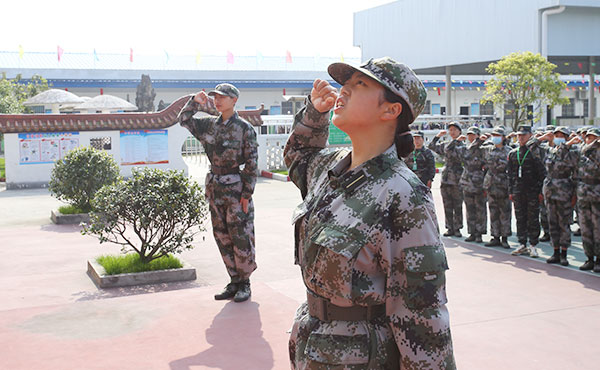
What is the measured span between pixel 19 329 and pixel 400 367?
4.39 meters

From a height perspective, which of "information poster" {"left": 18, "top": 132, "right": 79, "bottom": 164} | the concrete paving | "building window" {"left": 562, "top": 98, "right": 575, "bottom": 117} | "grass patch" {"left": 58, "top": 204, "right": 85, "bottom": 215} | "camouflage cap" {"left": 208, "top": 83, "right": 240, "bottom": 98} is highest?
"building window" {"left": 562, "top": 98, "right": 575, "bottom": 117}

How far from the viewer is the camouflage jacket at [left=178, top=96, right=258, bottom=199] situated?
21.0 feet

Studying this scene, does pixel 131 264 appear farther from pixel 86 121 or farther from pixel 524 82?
pixel 524 82

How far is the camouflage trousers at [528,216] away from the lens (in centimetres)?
911

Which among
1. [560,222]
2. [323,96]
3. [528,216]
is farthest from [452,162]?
[323,96]

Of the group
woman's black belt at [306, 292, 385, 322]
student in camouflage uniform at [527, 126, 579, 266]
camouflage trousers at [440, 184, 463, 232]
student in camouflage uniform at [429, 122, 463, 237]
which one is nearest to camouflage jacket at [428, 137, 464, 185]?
student in camouflage uniform at [429, 122, 463, 237]

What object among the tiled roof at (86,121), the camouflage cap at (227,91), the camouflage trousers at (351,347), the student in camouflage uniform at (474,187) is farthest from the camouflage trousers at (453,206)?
the tiled roof at (86,121)

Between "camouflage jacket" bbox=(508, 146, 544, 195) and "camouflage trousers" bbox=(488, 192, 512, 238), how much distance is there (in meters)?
0.50

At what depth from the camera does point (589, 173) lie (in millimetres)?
8148

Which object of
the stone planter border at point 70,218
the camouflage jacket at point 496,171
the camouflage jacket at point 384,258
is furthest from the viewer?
the stone planter border at point 70,218

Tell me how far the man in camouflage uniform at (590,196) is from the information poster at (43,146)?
1415 cm

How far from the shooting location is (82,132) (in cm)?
1955

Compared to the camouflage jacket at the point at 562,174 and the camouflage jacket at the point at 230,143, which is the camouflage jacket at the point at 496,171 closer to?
the camouflage jacket at the point at 562,174

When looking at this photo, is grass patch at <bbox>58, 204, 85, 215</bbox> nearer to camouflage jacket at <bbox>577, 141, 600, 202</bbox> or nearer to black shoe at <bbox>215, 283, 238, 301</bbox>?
black shoe at <bbox>215, 283, 238, 301</bbox>
